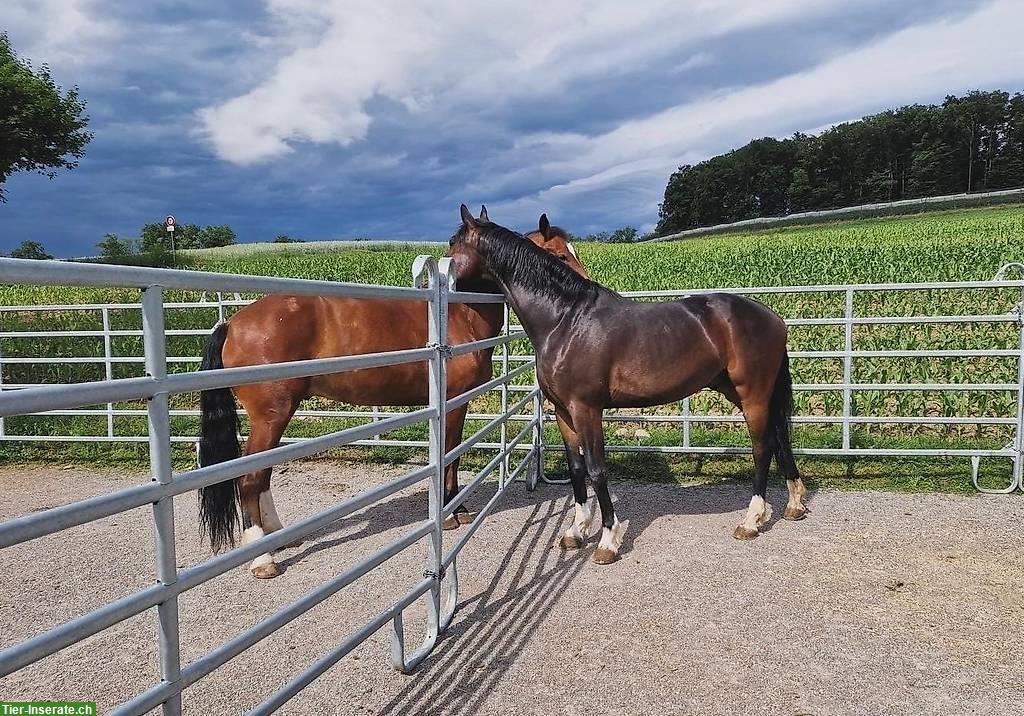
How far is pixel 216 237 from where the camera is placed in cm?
7412

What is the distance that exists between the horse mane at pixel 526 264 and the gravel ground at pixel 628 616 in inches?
62.4

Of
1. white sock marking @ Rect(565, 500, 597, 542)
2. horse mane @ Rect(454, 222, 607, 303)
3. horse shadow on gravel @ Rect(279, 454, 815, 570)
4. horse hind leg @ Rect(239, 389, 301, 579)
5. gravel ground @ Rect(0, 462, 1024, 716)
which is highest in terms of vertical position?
horse mane @ Rect(454, 222, 607, 303)

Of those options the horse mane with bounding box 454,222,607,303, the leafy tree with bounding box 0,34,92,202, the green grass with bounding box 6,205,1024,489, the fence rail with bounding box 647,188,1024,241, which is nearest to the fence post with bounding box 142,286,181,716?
the horse mane with bounding box 454,222,607,303

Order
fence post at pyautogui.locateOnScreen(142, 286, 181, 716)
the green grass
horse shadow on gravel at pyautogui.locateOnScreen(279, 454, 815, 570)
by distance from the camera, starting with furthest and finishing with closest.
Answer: the green grass → horse shadow on gravel at pyautogui.locateOnScreen(279, 454, 815, 570) → fence post at pyautogui.locateOnScreen(142, 286, 181, 716)

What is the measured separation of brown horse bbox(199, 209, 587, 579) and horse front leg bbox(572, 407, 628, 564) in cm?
78

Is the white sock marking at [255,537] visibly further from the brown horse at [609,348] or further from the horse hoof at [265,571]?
the brown horse at [609,348]

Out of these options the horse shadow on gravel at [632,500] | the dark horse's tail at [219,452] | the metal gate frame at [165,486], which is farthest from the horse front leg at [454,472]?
the metal gate frame at [165,486]

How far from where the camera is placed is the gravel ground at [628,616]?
220 cm

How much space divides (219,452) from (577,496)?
209 cm

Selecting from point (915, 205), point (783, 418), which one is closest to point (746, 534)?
point (783, 418)

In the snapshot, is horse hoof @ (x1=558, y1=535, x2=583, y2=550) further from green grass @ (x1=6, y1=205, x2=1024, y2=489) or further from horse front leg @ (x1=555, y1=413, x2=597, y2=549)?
green grass @ (x1=6, y1=205, x2=1024, y2=489)

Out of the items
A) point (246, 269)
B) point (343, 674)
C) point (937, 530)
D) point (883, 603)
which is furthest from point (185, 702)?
point (246, 269)

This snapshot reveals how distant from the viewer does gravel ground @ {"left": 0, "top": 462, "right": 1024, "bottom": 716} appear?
7.22ft

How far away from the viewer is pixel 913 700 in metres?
2.15
